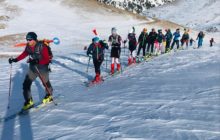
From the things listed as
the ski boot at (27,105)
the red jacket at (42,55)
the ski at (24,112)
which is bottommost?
the ski at (24,112)

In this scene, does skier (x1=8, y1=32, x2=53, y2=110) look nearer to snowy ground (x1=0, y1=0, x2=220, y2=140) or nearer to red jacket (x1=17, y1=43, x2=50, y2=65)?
red jacket (x1=17, y1=43, x2=50, y2=65)

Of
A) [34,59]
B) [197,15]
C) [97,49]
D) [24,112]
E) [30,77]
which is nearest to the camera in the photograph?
[24,112]

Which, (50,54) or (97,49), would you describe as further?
(97,49)

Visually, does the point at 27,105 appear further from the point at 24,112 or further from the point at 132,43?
the point at 132,43

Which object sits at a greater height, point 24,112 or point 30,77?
point 30,77

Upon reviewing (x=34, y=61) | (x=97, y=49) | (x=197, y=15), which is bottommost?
(x=34, y=61)

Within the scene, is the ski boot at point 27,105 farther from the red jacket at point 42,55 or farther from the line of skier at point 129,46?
the line of skier at point 129,46

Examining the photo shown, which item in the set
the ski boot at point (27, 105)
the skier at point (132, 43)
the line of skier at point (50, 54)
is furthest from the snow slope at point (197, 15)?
the ski boot at point (27, 105)

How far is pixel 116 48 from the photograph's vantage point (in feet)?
60.6

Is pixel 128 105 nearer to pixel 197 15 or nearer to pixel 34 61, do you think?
pixel 34 61

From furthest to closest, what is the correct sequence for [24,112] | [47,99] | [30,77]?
[47,99] → [30,77] → [24,112]

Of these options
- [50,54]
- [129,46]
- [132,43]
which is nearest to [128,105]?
[50,54]

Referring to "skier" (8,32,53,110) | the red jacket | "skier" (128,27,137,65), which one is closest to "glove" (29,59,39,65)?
"skier" (8,32,53,110)

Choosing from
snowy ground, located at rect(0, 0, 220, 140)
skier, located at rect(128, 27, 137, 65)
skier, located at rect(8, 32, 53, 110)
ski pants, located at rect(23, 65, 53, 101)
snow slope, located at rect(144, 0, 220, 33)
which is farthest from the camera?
snow slope, located at rect(144, 0, 220, 33)
